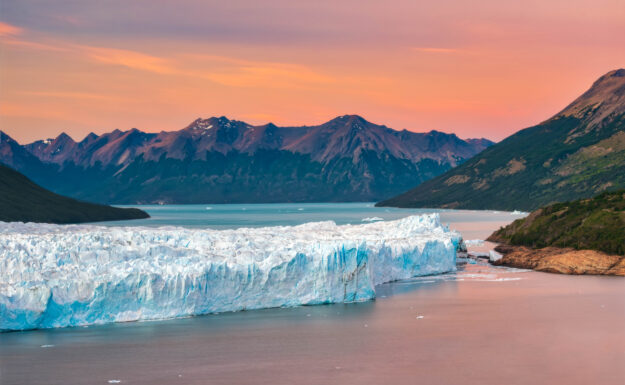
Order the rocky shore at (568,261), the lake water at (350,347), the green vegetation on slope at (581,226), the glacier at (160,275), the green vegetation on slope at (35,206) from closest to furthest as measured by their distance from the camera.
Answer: the lake water at (350,347), the glacier at (160,275), the rocky shore at (568,261), the green vegetation on slope at (581,226), the green vegetation on slope at (35,206)

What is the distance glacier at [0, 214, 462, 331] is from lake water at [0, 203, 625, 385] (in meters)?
0.81

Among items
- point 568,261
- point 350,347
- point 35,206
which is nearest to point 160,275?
point 350,347

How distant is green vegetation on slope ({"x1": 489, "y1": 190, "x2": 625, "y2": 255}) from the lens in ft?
190

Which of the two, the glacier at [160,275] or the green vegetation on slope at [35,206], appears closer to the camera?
the glacier at [160,275]

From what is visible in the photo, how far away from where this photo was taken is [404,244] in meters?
52.7

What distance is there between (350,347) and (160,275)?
960 centimetres

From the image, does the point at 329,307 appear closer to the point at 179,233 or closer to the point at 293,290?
the point at 293,290

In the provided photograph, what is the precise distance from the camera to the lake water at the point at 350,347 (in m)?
27.1

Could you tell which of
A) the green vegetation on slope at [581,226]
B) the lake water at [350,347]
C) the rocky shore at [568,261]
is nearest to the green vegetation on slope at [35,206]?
the green vegetation on slope at [581,226]

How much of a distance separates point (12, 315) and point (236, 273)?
1044 cm

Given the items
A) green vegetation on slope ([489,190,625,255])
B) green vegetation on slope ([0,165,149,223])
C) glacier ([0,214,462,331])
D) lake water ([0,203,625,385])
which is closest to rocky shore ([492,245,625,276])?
green vegetation on slope ([489,190,625,255])

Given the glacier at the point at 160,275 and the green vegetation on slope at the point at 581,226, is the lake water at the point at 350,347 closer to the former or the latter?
the glacier at the point at 160,275

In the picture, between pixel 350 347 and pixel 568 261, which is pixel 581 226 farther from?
pixel 350 347

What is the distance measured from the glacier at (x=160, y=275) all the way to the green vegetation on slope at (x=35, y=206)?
9320 centimetres
